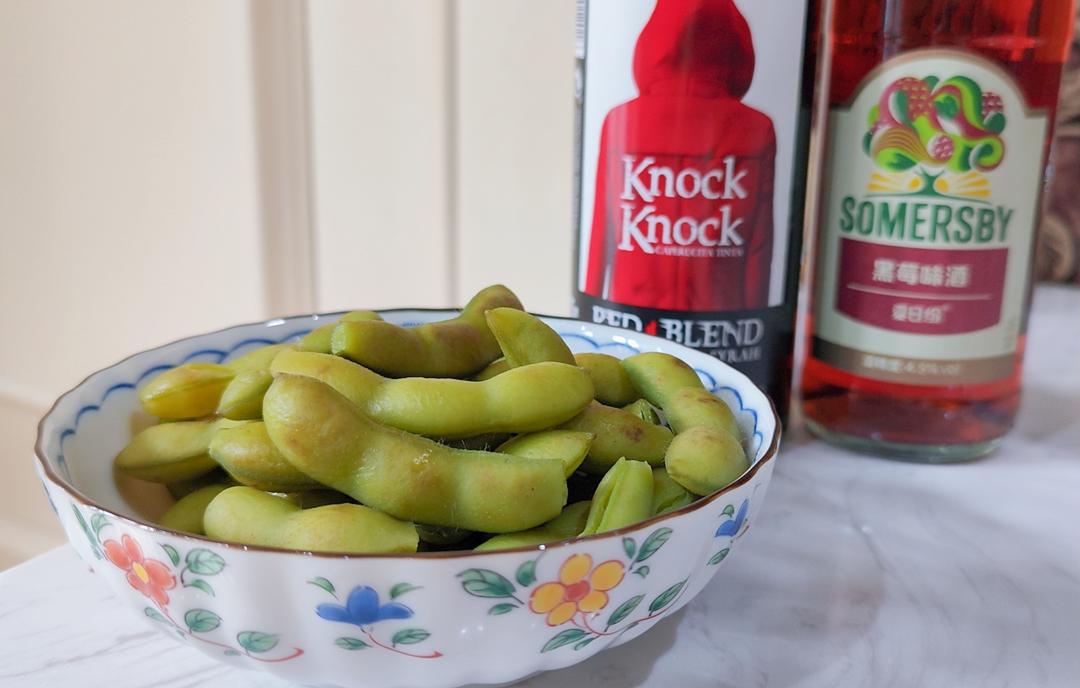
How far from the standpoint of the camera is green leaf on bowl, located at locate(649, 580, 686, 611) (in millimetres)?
351

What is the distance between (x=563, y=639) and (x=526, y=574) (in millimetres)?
37

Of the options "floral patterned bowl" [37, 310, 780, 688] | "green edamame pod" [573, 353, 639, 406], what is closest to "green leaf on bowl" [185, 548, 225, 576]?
"floral patterned bowl" [37, 310, 780, 688]

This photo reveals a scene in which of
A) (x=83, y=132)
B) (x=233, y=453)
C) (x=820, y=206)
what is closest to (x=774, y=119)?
(x=820, y=206)

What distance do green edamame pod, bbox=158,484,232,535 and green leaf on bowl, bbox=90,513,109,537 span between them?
54mm

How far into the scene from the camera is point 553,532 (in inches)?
14.6

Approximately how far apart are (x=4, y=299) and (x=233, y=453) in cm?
120

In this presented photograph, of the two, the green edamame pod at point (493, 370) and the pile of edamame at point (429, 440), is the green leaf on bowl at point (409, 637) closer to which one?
the pile of edamame at point (429, 440)

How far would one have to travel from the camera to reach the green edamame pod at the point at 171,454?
42 cm

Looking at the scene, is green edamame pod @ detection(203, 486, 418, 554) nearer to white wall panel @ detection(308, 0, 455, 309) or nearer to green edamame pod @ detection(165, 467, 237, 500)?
green edamame pod @ detection(165, 467, 237, 500)

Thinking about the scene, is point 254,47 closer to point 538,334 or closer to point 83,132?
point 83,132

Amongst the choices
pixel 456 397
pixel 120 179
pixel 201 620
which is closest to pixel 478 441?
pixel 456 397

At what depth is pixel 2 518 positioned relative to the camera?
1450 millimetres

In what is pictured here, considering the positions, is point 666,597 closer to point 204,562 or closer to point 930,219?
point 204,562

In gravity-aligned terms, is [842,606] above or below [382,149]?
below
